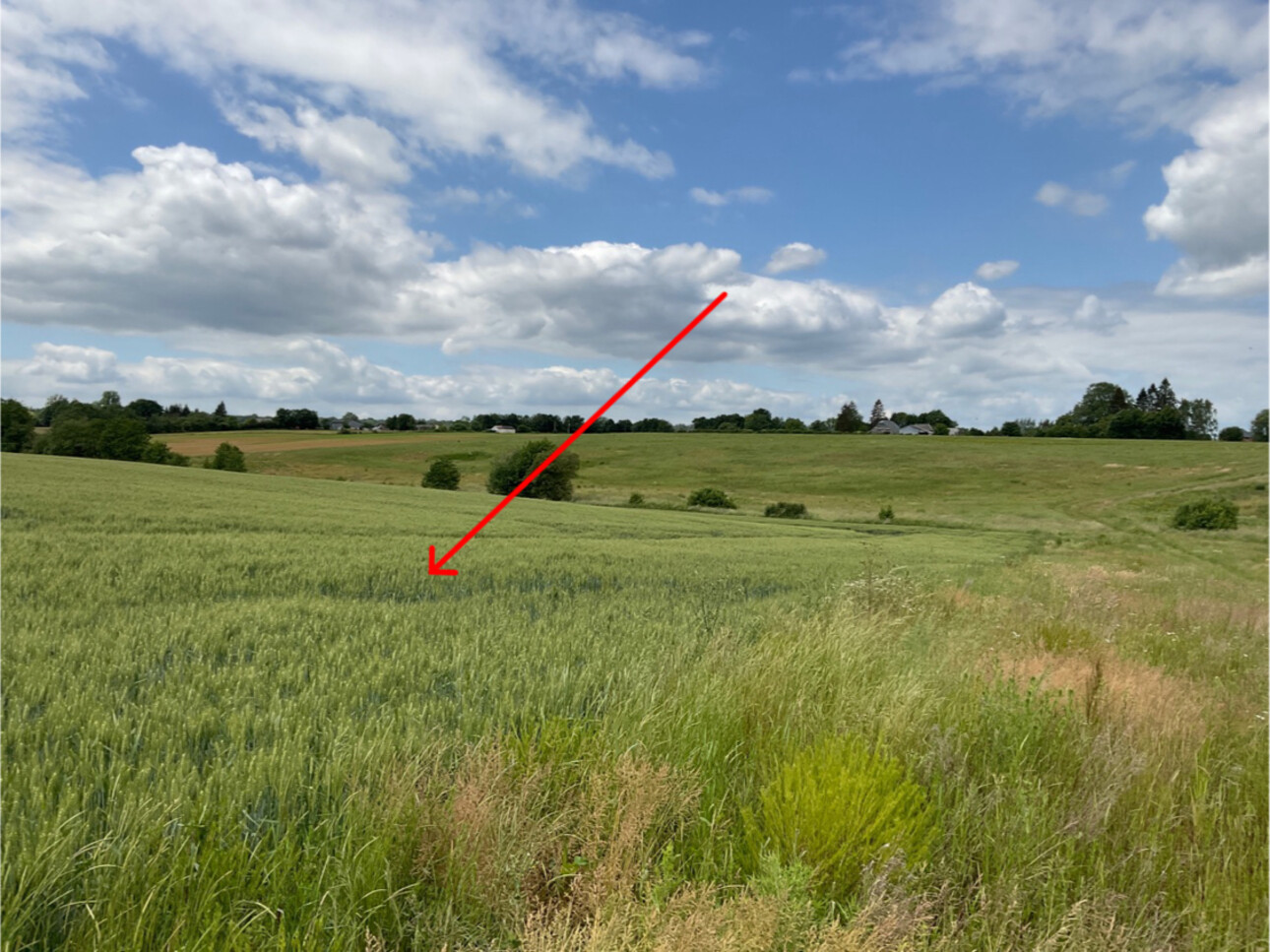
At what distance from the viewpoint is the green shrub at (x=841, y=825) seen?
2.88 m

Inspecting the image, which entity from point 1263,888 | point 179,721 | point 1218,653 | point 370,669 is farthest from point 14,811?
point 1218,653

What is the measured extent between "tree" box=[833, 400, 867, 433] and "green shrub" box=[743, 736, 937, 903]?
153369 millimetres

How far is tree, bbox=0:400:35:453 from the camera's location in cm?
8094

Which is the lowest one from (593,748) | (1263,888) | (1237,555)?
(1237,555)

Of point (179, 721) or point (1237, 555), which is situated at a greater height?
point (179, 721)

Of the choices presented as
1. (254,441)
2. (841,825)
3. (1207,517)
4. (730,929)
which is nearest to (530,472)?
(254,441)

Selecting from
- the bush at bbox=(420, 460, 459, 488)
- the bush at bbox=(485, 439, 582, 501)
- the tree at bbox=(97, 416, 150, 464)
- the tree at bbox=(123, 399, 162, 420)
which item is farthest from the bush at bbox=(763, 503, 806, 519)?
the tree at bbox=(123, 399, 162, 420)

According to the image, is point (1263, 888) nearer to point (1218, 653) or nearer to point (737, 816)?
point (737, 816)

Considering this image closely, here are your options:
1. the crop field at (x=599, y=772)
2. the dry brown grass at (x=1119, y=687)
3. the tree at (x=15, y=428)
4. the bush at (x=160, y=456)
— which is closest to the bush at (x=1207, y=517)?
the crop field at (x=599, y=772)

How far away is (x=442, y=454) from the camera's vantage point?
8981cm

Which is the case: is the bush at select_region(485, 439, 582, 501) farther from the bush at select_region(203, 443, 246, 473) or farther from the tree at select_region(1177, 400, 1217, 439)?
the tree at select_region(1177, 400, 1217, 439)

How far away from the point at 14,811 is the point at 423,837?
1552mm

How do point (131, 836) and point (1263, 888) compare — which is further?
point (1263, 888)

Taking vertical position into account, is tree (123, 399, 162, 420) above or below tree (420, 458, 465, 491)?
above
